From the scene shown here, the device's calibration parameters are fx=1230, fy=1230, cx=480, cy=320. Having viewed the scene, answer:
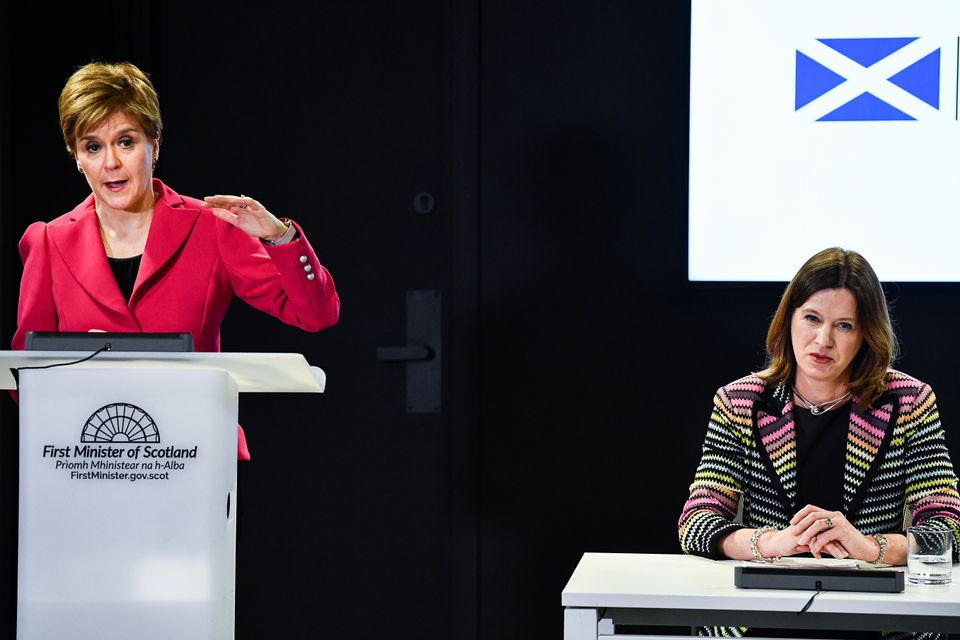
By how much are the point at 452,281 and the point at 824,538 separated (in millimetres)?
1713

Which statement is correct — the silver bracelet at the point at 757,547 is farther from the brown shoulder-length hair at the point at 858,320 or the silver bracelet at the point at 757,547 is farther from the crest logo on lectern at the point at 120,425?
the crest logo on lectern at the point at 120,425

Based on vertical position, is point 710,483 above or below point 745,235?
below

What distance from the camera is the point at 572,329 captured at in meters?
3.73

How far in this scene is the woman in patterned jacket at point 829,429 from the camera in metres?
2.60

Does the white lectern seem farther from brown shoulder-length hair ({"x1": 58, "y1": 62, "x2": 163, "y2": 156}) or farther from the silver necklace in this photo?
the silver necklace

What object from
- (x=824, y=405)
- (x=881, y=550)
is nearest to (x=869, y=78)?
(x=824, y=405)

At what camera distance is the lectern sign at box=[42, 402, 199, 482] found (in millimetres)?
1822

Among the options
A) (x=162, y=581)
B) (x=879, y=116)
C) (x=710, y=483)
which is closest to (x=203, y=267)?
(x=162, y=581)

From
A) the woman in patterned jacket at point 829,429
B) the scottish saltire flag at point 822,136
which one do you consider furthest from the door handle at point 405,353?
the woman in patterned jacket at point 829,429

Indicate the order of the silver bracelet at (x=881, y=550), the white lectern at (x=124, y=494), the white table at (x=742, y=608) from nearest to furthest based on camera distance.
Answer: the white lectern at (x=124, y=494) → the white table at (x=742, y=608) → the silver bracelet at (x=881, y=550)

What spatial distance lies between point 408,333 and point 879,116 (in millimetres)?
1528

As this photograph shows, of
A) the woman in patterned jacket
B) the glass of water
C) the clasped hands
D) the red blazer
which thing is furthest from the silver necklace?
the red blazer

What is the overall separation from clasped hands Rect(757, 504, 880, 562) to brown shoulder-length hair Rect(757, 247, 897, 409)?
385 millimetres

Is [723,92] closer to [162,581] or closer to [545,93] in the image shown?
[545,93]
